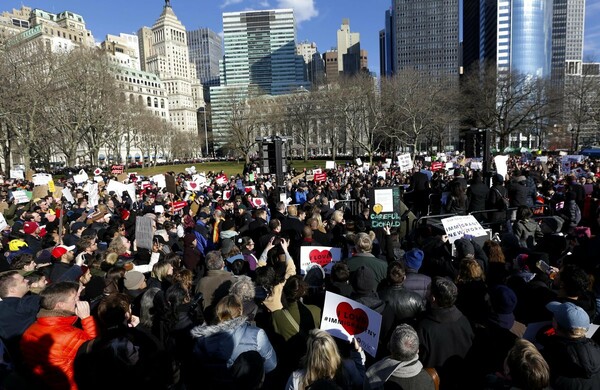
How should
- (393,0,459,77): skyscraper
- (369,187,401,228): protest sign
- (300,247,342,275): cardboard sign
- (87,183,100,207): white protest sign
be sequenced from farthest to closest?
(393,0,459,77): skyscraper, (87,183,100,207): white protest sign, (369,187,401,228): protest sign, (300,247,342,275): cardboard sign

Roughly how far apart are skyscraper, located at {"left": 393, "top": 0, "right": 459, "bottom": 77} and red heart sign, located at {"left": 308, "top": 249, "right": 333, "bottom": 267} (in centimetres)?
14822

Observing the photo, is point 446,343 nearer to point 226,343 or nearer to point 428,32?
point 226,343

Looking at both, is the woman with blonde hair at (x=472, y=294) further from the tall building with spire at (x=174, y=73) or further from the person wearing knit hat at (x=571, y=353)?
the tall building with spire at (x=174, y=73)

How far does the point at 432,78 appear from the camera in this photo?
5109cm

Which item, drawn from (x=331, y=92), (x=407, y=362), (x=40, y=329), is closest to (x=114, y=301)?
(x=40, y=329)

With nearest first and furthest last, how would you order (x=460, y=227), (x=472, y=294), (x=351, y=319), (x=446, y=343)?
(x=446, y=343) → (x=351, y=319) → (x=472, y=294) → (x=460, y=227)

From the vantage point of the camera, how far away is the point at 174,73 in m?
193

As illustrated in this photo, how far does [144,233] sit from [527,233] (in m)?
6.91

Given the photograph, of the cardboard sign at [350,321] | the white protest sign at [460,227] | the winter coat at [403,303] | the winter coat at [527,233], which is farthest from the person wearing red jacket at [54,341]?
the winter coat at [527,233]

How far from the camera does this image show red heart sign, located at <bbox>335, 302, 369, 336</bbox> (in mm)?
3429

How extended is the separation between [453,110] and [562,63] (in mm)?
93763

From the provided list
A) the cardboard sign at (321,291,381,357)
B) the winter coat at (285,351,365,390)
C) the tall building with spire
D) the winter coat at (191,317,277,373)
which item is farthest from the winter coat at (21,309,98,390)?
the tall building with spire

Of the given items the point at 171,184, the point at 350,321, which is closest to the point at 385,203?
the point at 350,321

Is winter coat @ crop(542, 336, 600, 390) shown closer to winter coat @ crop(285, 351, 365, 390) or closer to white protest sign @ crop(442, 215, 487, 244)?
winter coat @ crop(285, 351, 365, 390)
